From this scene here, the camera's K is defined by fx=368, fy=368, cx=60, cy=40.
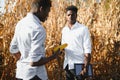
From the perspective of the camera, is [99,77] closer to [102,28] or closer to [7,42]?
[102,28]

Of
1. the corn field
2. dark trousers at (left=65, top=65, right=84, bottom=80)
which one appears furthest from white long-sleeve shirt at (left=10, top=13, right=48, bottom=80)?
the corn field

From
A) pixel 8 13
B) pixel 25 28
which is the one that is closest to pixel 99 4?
pixel 8 13

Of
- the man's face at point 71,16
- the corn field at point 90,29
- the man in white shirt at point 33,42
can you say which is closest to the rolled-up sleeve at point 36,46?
the man in white shirt at point 33,42

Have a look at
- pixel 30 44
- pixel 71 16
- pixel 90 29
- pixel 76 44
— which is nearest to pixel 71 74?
pixel 76 44

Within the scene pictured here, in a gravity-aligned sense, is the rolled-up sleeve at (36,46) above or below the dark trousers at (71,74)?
above

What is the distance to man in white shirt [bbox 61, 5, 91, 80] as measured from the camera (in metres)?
4.43

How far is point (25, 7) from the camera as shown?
552 centimetres

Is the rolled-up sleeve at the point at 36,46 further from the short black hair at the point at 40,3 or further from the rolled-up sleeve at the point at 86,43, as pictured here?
→ the rolled-up sleeve at the point at 86,43

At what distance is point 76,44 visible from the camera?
4504mm

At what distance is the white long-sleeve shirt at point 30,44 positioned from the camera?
2930 mm

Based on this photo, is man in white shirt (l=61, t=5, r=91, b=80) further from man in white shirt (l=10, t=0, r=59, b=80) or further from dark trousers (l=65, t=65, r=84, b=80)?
man in white shirt (l=10, t=0, r=59, b=80)

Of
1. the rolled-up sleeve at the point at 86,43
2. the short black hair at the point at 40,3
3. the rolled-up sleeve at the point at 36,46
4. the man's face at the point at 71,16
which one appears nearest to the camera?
the rolled-up sleeve at the point at 36,46

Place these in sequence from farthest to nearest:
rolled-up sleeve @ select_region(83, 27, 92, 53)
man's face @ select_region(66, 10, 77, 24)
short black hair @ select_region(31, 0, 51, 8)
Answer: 1. man's face @ select_region(66, 10, 77, 24)
2. rolled-up sleeve @ select_region(83, 27, 92, 53)
3. short black hair @ select_region(31, 0, 51, 8)

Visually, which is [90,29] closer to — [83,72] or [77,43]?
[77,43]
